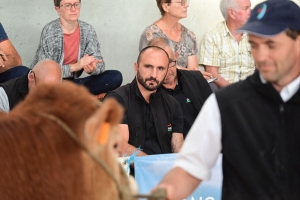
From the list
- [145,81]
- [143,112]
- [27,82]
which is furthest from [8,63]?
[143,112]

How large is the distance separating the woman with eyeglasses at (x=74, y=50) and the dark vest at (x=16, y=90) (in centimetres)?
79

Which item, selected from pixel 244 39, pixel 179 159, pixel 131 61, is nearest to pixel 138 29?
pixel 131 61

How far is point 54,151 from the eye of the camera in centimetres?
168

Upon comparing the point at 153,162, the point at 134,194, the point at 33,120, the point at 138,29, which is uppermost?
the point at 33,120

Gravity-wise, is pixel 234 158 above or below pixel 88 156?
below

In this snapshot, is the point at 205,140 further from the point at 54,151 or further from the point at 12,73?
the point at 12,73

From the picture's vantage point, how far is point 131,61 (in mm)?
6582

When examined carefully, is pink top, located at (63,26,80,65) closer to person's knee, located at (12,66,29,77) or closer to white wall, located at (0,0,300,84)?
person's knee, located at (12,66,29,77)

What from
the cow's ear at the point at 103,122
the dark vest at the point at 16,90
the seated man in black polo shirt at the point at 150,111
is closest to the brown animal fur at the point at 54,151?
the cow's ear at the point at 103,122

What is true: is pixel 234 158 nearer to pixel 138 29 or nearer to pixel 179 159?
pixel 179 159

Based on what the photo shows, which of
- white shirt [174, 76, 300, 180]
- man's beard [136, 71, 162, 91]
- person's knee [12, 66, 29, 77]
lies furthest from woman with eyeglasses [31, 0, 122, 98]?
white shirt [174, 76, 300, 180]

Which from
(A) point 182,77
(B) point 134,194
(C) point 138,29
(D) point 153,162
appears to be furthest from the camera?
(C) point 138,29

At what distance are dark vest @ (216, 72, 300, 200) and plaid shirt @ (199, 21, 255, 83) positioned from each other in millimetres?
3900

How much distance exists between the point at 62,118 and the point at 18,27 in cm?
461
